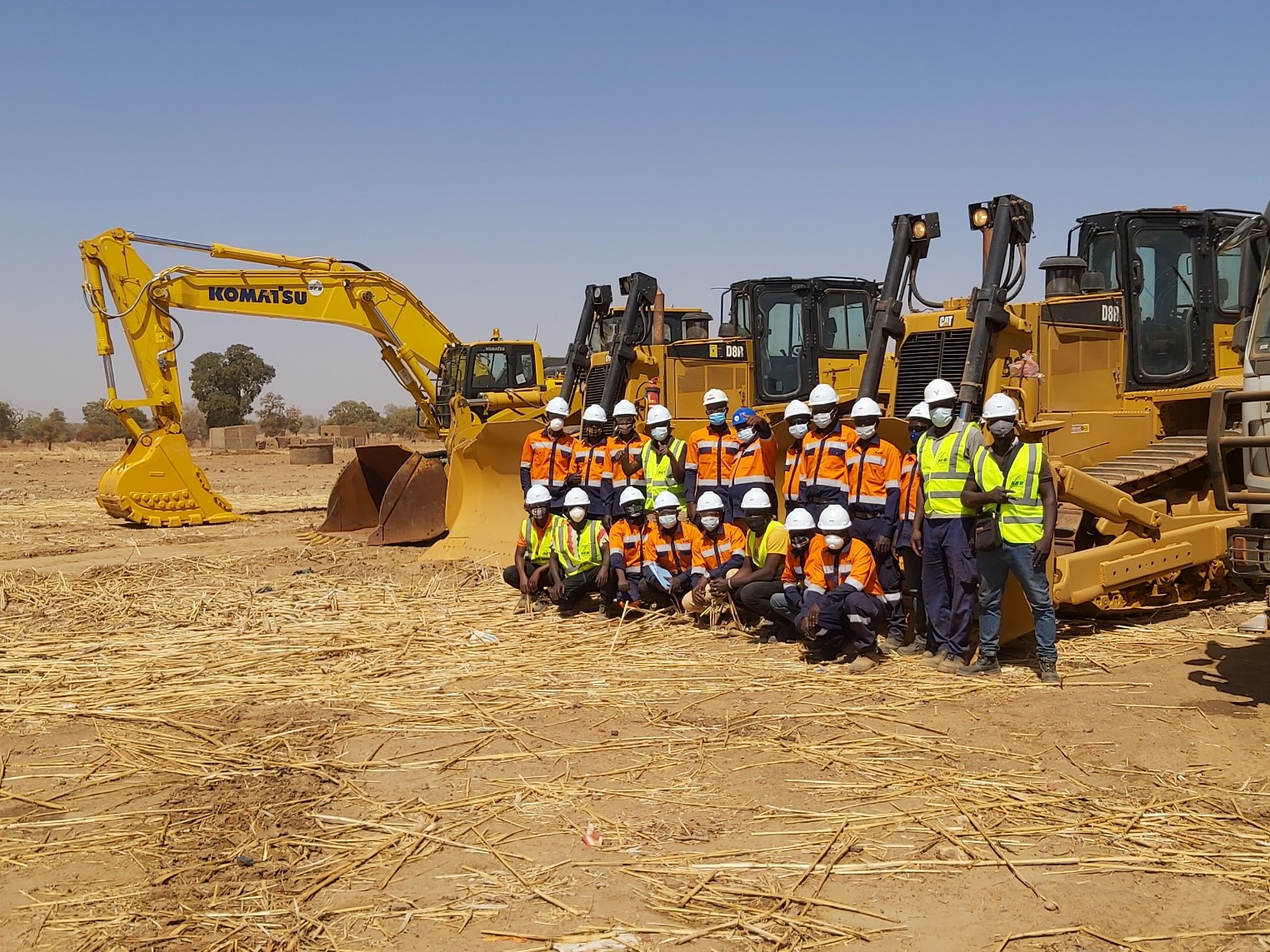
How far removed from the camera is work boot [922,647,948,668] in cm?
756

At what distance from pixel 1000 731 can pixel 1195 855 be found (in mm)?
1707

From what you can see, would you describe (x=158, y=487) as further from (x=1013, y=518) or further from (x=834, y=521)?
(x=1013, y=518)

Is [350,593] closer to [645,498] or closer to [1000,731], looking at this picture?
[645,498]

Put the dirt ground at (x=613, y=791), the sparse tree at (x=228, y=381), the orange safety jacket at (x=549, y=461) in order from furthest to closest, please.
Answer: the sparse tree at (x=228, y=381) → the orange safety jacket at (x=549, y=461) → the dirt ground at (x=613, y=791)

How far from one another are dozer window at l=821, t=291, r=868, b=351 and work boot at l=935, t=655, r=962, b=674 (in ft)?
24.9

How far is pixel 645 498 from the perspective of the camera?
31.4 ft

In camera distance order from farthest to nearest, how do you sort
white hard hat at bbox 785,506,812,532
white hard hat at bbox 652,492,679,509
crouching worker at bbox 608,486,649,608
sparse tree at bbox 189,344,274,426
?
sparse tree at bbox 189,344,274,426
crouching worker at bbox 608,486,649,608
white hard hat at bbox 652,492,679,509
white hard hat at bbox 785,506,812,532

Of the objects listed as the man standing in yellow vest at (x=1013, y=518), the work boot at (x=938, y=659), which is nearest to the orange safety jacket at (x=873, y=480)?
the man standing in yellow vest at (x=1013, y=518)

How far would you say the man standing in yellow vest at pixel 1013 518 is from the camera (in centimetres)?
705

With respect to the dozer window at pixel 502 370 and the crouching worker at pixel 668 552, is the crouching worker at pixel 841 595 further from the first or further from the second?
the dozer window at pixel 502 370

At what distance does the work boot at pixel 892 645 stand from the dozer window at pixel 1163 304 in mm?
3877

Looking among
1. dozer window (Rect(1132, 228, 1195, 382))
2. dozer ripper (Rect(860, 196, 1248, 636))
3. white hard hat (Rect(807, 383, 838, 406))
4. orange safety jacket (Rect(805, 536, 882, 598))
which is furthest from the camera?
dozer window (Rect(1132, 228, 1195, 382))

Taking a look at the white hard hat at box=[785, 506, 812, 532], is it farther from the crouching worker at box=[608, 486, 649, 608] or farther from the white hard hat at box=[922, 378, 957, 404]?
the crouching worker at box=[608, 486, 649, 608]

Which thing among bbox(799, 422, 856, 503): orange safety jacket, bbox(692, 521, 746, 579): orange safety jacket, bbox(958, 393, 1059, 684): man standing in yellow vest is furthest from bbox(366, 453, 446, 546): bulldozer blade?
bbox(958, 393, 1059, 684): man standing in yellow vest
